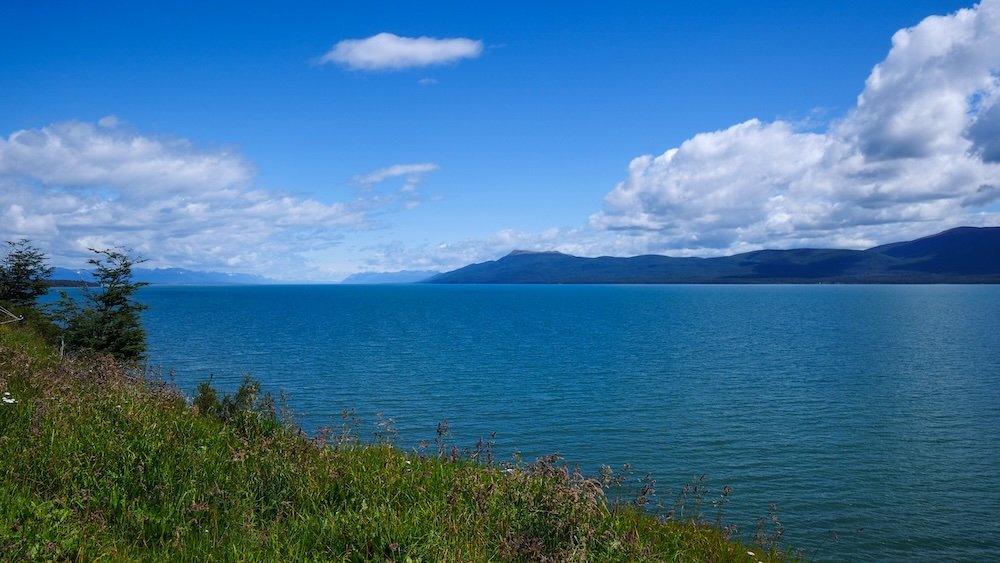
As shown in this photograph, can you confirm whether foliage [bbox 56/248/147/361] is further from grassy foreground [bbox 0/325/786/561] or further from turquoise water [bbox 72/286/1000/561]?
grassy foreground [bbox 0/325/786/561]

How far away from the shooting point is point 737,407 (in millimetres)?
38906

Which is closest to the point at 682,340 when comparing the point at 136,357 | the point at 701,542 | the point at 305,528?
the point at 136,357

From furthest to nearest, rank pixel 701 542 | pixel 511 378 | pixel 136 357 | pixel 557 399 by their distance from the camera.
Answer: pixel 511 378, pixel 557 399, pixel 136 357, pixel 701 542

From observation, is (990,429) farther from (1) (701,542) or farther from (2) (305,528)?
(2) (305,528)

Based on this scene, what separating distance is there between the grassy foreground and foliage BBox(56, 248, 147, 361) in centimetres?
2163

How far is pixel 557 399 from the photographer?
41.3 meters

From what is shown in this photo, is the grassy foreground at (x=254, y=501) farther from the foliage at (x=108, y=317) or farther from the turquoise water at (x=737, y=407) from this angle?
the foliage at (x=108, y=317)

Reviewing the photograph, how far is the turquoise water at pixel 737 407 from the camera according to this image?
74.4ft

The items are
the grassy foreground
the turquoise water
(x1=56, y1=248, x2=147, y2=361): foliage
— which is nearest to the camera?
the grassy foreground

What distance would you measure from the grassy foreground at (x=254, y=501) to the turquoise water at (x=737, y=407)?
15.1m

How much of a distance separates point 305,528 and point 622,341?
75.3 metres

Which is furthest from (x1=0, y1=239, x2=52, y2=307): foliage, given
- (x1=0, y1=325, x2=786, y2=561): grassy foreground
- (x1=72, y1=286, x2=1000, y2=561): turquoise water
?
(x1=0, y1=325, x2=786, y2=561): grassy foreground

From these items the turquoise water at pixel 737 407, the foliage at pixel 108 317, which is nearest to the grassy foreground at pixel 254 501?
the turquoise water at pixel 737 407

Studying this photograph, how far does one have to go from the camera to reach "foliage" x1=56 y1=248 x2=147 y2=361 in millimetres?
29344
